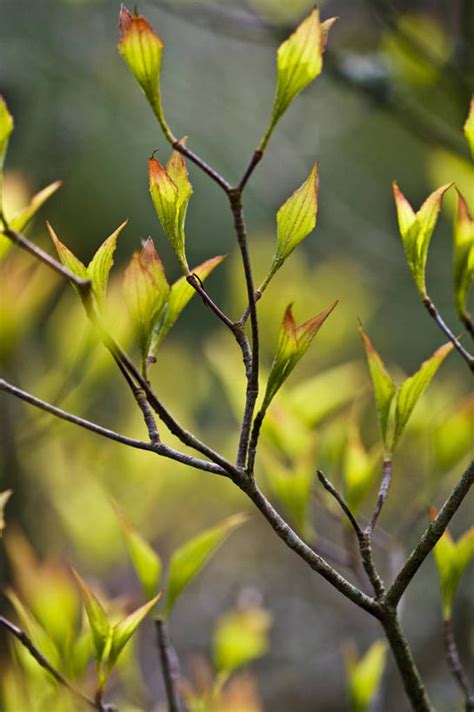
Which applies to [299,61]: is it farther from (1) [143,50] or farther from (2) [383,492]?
(2) [383,492]

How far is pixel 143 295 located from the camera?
359 mm

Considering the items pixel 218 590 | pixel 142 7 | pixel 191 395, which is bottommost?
pixel 218 590

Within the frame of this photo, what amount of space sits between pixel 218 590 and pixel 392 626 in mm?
1306

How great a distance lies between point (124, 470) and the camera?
795mm

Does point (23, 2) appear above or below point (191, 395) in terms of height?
above

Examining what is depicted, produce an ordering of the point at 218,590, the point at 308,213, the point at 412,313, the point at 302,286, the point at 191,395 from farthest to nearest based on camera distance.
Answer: the point at 412,313, the point at 218,590, the point at 191,395, the point at 302,286, the point at 308,213

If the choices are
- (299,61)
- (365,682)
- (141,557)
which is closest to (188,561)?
(141,557)

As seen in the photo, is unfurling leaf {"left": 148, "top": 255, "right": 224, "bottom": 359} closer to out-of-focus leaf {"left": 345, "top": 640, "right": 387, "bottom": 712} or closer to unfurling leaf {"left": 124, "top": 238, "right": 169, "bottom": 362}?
unfurling leaf {"left": 124, "top": 238, "right": 169, "bottom": 362}

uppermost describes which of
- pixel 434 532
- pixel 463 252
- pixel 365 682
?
pixel 463 252

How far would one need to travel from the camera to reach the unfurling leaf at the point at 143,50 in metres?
0.33

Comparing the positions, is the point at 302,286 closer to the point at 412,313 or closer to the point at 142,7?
the point at 412,313

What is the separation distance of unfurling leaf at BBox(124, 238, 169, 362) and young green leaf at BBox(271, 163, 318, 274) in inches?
2.0

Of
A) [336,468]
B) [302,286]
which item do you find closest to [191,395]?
[302,286]

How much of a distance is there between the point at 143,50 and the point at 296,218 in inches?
3.6
